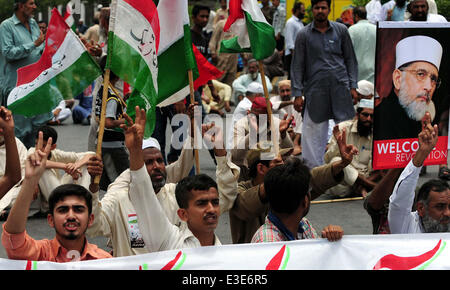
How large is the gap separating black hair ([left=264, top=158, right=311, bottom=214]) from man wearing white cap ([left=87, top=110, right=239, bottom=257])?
2.43 ft

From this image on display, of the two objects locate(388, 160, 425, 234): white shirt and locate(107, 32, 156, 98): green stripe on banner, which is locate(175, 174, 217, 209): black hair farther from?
locate(388, 160, 425, 234): white shirt

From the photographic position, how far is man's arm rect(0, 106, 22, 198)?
4.20m

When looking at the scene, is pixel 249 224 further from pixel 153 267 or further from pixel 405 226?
pixel 153 267

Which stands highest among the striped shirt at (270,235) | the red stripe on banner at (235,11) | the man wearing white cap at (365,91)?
the red stripe on banner at (235,11)

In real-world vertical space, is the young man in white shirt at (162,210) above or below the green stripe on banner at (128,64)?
below

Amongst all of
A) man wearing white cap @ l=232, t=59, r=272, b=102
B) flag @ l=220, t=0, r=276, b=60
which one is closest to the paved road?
flag @ l=220, t=0, r=276, b=60

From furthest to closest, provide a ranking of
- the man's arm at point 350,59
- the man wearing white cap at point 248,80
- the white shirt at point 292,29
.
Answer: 1. the white shirt at point 292,29
2. the man wearing white cap at point 248,80
3. the man's arm at point 350,59

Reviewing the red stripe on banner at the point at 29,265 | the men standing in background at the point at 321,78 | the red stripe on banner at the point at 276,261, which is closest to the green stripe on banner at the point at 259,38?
the red stripe on banner at the point at 276,261

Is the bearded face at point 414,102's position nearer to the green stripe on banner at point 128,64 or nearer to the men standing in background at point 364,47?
the green stripe on banner at point 128,64

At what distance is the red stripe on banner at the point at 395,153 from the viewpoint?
496 cm

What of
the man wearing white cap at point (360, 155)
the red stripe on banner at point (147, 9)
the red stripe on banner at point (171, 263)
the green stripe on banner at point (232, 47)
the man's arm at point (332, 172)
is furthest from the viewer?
the man wearing white cap at point (360, 155)

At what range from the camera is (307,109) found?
30.3 feet

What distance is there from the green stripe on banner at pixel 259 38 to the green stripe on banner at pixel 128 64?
1.29 meters

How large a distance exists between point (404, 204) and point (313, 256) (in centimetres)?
69
